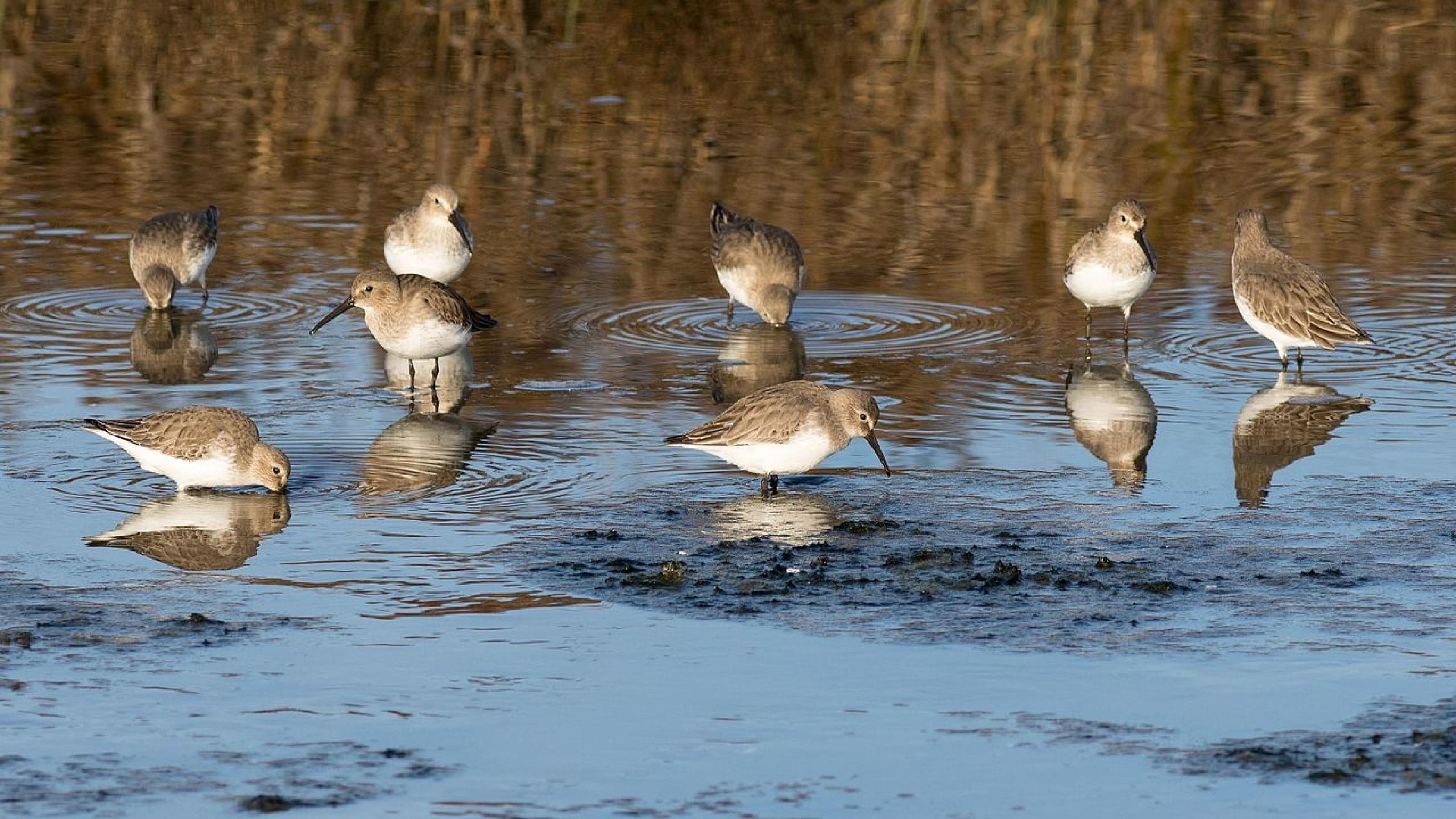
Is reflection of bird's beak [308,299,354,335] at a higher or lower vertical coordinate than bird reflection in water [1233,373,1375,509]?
higher

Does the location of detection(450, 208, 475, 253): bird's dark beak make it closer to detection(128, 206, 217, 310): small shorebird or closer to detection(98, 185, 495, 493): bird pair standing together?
detection(98, 185, 495, 493): bird pair standing together

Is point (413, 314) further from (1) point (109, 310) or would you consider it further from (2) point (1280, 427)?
(2) point (1280, 427)

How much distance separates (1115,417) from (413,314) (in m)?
4.94

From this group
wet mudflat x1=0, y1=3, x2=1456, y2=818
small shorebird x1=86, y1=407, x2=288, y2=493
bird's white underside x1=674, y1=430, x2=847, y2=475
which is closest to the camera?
wet mudflat x1=0, y1=3, x2=1456, y2=818

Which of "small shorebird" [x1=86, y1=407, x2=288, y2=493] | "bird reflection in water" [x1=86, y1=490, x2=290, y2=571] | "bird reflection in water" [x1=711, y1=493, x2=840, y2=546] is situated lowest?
"bird reflection in water" [x1=86, y1=490, x2=290, y2=571]

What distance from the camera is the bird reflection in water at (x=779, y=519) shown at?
454 inches

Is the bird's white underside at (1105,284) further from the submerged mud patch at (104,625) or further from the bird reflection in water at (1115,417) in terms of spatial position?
the submerged mud patch at (104,625)

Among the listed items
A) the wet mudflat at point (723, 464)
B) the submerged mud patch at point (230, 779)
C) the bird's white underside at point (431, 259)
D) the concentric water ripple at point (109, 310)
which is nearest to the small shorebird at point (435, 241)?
the bird's white underside at point (431, 259)

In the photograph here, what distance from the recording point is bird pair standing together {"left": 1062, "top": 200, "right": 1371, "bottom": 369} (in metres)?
15.8

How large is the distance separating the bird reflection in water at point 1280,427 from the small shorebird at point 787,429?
2.23m

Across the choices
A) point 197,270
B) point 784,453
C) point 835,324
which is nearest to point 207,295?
point 197,270

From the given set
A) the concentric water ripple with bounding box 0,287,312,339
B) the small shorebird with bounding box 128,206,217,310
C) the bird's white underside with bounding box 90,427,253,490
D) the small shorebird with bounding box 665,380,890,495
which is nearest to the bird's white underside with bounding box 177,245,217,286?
the small shorebird with bounding box 128,206,217,310

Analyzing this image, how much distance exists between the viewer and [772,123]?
83.2ft

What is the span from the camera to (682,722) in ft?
29.2
